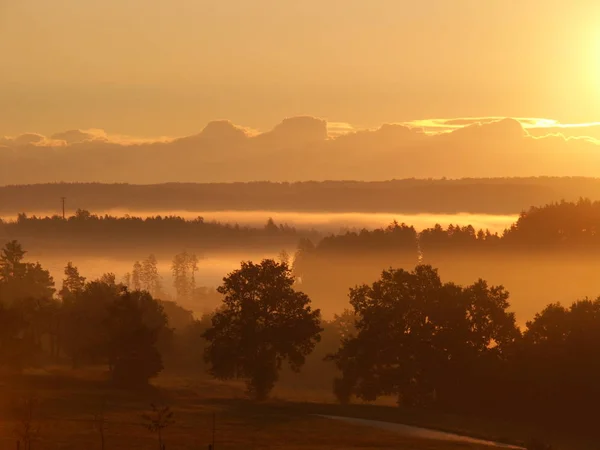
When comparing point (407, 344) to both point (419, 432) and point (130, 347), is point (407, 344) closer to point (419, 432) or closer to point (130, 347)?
point (419, 432)

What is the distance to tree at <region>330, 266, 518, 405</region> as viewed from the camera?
11669 cm

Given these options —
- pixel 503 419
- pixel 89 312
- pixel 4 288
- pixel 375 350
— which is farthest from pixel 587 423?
pixel 4 288

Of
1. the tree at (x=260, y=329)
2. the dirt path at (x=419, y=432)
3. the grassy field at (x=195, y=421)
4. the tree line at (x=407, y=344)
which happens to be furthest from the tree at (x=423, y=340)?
the dirt path at (x=419, y=432)

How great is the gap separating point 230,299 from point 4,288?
93.5 meters

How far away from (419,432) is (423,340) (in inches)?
1002

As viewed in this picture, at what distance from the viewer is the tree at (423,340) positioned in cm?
11669

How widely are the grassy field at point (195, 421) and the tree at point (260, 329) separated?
3.50 metres

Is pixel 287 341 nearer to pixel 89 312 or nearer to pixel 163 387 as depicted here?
pixel 163 387

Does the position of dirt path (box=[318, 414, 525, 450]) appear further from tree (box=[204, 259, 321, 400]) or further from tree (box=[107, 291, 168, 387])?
tree (box=[107, 291, 168, 387])

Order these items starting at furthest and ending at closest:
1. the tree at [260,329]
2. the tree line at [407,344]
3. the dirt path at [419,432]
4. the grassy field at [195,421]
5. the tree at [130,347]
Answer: the tree at [130,347], the tree at [260,329], the tree line at [407,344], the dirt path at [419,432], the grassy field at [195,421]

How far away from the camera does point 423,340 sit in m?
120

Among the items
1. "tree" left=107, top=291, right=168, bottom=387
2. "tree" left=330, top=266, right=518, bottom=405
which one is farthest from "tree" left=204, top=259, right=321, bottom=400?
"tree" left=107, top=291, right=168, bottom=387

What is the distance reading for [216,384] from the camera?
13962 cm

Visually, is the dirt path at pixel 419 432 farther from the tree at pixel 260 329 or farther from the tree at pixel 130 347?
the tree at pixel 130 347
